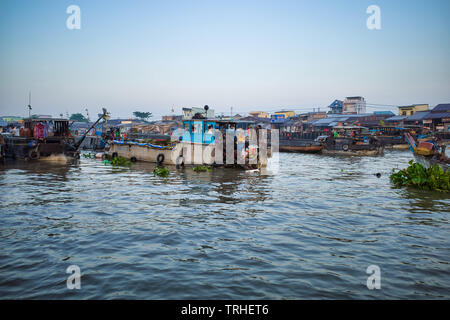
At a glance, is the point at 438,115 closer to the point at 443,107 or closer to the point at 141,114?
the point at 443,107

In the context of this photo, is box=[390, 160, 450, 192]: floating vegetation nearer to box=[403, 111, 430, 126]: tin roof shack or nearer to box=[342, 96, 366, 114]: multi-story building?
box=[403, 111, 430, 126]: tin roof shack

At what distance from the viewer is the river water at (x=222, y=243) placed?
4.79 metres

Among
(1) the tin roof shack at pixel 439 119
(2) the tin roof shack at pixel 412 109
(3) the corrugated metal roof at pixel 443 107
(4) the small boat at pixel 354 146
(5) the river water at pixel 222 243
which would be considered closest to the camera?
(5) the river water at pixel 222 243

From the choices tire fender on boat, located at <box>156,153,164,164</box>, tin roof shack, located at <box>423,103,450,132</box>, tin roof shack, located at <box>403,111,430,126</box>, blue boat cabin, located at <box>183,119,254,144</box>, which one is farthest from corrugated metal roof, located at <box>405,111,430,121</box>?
tire fender on boat, located at <box>156,153,164,164</box>

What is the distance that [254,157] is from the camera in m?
18.9

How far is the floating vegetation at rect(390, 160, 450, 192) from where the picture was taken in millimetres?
12477

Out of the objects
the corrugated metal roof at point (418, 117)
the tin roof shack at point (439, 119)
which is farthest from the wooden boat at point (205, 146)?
the corrugated metal roof at point (418, 117)

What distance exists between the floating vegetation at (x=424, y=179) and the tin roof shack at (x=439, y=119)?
35.4m

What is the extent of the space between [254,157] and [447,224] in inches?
457

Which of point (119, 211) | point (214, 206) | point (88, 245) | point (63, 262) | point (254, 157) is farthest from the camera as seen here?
point (254, 157)

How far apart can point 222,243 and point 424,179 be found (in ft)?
33.7

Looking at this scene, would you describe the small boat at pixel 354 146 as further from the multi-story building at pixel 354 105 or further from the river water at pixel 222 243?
the multi-story building at pixel 354 105
